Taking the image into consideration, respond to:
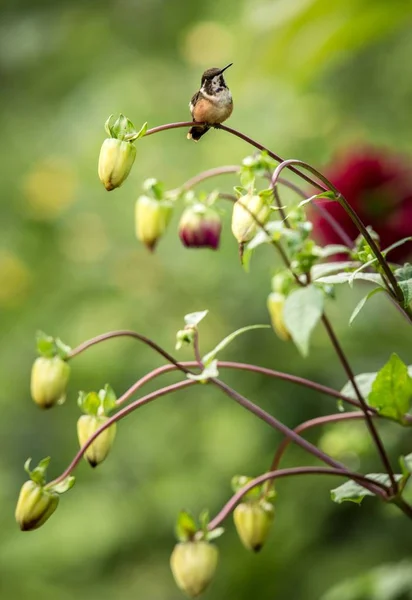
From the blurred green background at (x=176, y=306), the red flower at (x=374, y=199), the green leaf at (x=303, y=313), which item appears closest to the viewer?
the green leaf at (x=303, y=313)

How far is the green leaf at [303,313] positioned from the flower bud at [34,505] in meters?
0.17

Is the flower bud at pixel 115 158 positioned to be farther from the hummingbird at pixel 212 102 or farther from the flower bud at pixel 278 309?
the flower bud at pixel 278 309

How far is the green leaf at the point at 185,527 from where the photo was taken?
498 millimetres

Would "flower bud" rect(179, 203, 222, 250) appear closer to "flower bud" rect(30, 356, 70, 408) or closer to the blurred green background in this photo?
"flower bud" rect(30, 356, 70, 408)

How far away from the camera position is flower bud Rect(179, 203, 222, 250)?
546mm

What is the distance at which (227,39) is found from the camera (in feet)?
4.94

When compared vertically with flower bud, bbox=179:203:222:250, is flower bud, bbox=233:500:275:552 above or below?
below

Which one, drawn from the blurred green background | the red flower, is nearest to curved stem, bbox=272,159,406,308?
the red flower

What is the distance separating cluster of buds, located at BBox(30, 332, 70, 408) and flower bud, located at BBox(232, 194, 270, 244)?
0.14 metres

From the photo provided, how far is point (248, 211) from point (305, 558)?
0.74 m

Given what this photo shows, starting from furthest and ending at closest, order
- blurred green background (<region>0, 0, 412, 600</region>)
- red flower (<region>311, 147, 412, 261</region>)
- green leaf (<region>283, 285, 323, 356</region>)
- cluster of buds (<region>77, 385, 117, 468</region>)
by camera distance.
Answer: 1. blurred green background (<region>0, 0, 412, 600</region>)
2. red flower (<region>311, 147, 412, 261</region>)
3. cluster of buds (<region>77, 385, 117, 468</region>)
4. green leaf (<region>283, 285, 323, 356</region>)

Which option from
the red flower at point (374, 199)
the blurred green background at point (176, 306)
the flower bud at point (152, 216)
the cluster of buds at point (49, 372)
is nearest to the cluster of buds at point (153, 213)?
the flower bud at point (152, 216)

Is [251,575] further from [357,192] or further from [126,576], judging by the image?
[357,192]

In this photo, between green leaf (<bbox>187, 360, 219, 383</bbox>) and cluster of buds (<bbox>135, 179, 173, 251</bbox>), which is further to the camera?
cluster of buds (<bbox>135, 179, 173, 251</bbox>)
